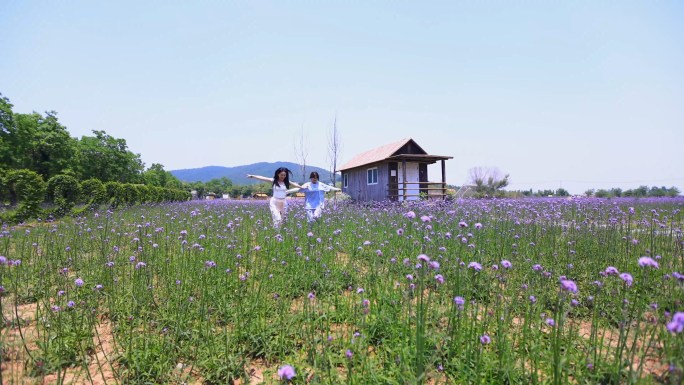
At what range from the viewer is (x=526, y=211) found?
30.5 ft

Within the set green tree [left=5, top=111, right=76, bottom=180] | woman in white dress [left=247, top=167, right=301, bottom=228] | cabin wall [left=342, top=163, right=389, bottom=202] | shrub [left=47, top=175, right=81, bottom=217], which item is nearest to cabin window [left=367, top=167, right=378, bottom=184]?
cabin wall [left=342, top=163, right=389, bottom=202]

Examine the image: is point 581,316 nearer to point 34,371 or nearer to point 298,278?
point 298,278

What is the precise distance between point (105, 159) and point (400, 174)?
138 ft

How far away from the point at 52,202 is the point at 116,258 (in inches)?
426

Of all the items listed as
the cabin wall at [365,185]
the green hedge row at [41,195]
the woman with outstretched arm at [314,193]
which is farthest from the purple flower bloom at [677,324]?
the cabin wall at [365,185]

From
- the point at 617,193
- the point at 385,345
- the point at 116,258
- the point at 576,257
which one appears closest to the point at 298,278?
the point at 385,345

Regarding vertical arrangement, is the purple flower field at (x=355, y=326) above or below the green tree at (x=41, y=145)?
below

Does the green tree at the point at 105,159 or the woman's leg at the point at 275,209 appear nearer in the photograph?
the woman's leg at the point at 275,209

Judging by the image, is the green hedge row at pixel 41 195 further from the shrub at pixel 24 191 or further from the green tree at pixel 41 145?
the green tree at pixel 41 145

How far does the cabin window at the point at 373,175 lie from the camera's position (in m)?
25.2

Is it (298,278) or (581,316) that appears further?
(298,278)

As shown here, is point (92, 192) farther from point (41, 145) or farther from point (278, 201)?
point (41, 145)

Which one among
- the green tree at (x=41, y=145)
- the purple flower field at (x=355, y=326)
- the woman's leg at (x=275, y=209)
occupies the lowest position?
the purple flower field at (x=355, y=326)

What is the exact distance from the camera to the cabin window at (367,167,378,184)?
25.2 m
